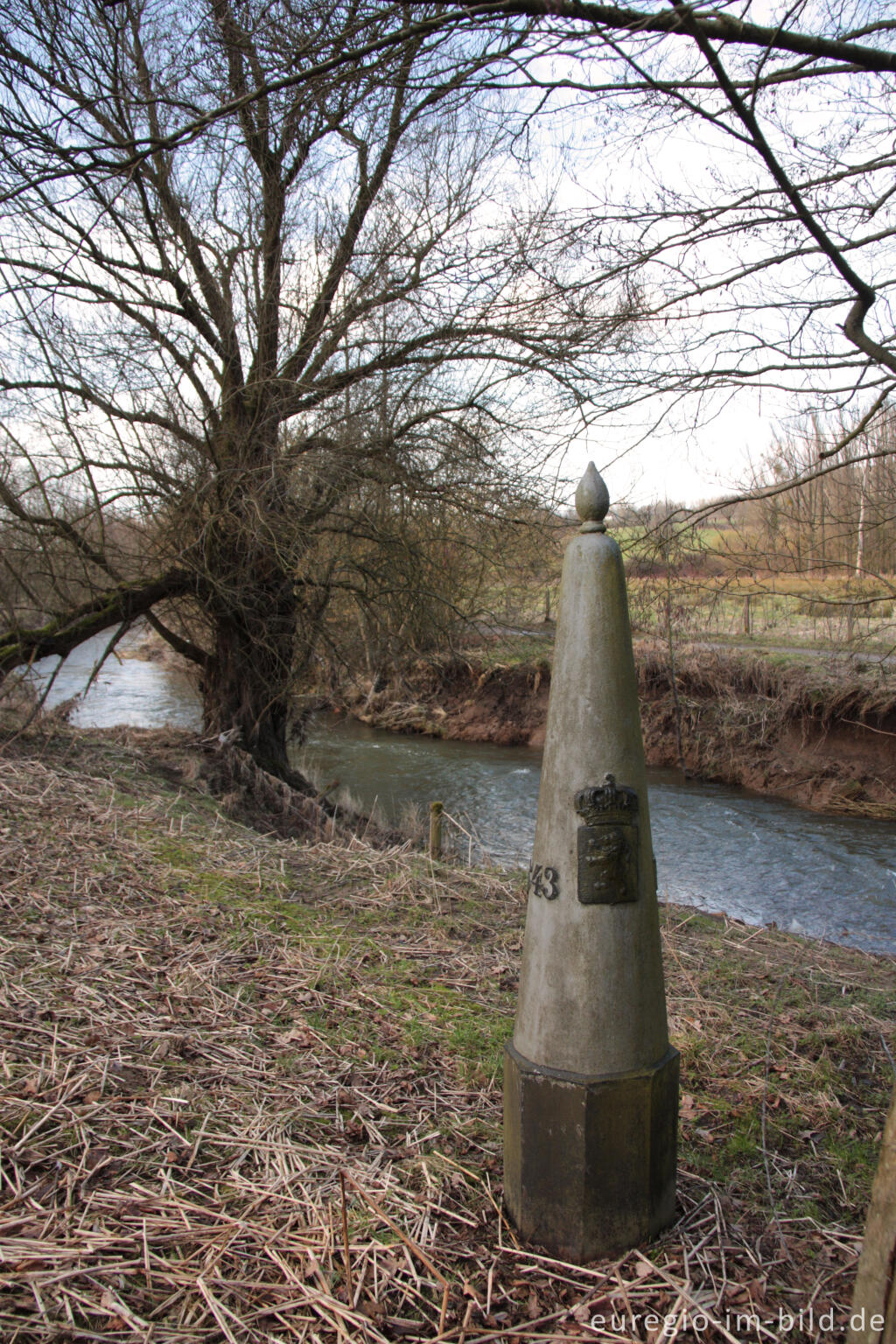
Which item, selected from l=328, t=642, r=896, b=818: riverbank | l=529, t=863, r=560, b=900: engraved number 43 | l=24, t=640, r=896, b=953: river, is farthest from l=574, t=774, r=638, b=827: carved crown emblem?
l=328, t=642, r=896, b=818: riverbank

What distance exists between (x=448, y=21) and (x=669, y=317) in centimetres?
212

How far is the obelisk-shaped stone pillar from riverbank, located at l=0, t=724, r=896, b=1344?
0.17 metres

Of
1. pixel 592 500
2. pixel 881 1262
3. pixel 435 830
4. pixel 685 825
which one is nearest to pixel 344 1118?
pixel 881 1262

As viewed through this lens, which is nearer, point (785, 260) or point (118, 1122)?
point (118, 1122)

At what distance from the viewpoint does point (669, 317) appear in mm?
4809

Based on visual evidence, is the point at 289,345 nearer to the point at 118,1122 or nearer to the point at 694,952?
the point at 694,952

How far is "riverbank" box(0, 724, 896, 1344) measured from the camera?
2.22 m

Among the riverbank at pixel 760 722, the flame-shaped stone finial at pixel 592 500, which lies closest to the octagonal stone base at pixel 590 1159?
the flame-shaped stone finial at pixel 592 500

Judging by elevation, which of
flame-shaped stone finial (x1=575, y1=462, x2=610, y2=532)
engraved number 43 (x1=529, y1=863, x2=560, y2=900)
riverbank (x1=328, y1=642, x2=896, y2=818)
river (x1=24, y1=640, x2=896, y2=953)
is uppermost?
flame-shaped stone finial (x1=575, y1=462, x2=610, y2=532)

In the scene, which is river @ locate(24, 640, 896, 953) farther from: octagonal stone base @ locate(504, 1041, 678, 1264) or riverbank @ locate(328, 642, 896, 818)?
octagonal stone base @ locate(504, 1041, 678, 1264)

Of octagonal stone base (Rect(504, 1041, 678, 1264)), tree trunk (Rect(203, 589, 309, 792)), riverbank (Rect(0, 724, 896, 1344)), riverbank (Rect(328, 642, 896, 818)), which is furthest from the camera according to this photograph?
riverbank (Rect(328, 642, 896, 818))

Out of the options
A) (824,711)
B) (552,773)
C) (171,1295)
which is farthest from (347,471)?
(824,711)

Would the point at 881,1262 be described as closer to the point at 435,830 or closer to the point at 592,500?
the point at 592,500

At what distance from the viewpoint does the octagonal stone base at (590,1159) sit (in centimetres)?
244
